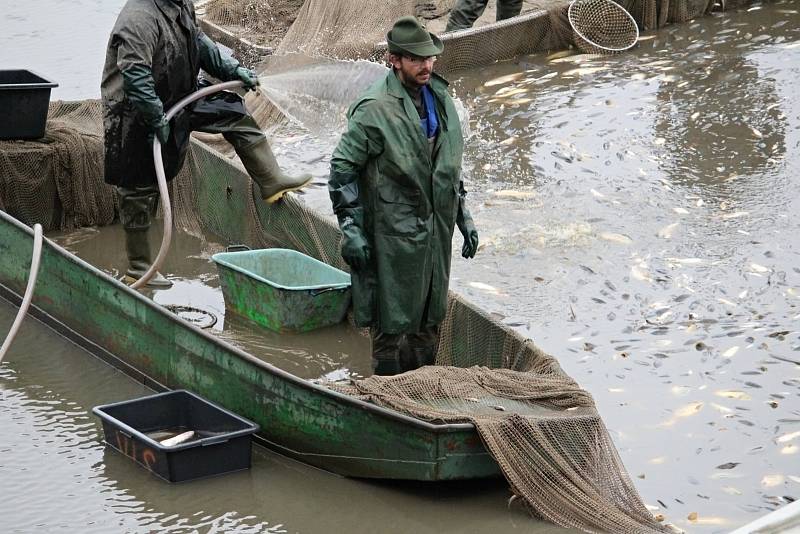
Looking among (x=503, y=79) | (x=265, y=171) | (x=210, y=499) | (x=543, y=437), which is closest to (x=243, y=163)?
(x=265, y=171)

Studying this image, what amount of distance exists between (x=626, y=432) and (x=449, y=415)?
1.40 metres

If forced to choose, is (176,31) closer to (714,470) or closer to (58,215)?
(58,215)

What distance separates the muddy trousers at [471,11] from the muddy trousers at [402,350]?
23.6ft

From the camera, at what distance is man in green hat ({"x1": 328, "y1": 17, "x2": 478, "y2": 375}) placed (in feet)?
22.0

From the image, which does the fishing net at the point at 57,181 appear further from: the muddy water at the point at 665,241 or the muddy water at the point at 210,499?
the muddy water at the point at 210,499

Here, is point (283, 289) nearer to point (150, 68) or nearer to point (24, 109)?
point (150, 68)

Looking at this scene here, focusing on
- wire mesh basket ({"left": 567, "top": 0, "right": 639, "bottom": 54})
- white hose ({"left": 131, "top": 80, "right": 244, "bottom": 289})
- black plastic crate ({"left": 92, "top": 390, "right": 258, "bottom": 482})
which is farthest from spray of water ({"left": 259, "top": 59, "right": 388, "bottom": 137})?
wire mesh basket ({"left": 567, "top": 0, "right": 639, "bottom": 54})

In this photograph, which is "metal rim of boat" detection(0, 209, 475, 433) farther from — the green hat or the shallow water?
the green hat

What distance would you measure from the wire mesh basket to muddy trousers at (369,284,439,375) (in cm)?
755

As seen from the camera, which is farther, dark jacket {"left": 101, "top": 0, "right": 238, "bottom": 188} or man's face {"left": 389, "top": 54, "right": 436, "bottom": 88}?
dark jacket {"left": 101, "top": 0, "right": 238, "bottom": 188}

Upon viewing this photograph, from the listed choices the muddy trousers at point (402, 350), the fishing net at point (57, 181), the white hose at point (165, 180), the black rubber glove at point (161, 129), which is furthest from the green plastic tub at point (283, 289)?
the fishing net at point (57, 181)

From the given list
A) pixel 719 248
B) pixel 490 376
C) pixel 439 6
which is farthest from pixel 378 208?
pixel 439 6

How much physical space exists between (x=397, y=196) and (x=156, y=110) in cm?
223

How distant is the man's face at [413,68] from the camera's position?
6668mm
